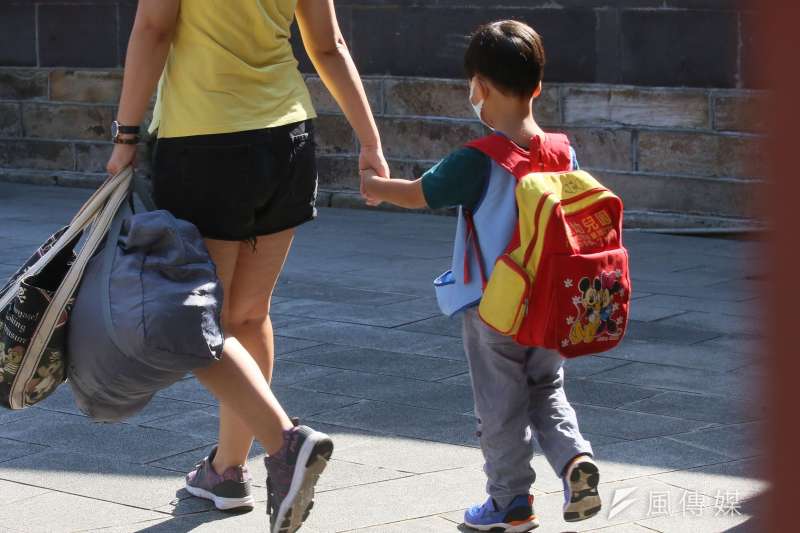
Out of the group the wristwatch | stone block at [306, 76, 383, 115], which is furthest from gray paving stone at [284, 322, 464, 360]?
stone block at [306, 76, 383, 115]

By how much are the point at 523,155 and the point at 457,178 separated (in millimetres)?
169

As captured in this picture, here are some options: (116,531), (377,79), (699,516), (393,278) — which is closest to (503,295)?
(699,516)

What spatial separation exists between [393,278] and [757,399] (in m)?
6.69

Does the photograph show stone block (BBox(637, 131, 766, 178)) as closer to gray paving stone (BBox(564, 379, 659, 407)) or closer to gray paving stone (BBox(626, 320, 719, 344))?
gray paving stone (BBox(626, 320, 719, 344))

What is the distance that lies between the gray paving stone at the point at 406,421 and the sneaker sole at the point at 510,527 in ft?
2.71

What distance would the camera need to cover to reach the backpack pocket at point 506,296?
109 inches

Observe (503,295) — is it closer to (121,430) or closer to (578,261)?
(578,261)

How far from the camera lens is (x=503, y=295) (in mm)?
2781

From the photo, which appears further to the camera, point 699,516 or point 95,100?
point 95,100

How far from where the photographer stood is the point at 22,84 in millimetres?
11453

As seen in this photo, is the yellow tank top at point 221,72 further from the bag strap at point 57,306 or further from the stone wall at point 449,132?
the stone wall at point 449,132

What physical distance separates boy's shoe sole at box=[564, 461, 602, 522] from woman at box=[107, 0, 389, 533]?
1.90 ft

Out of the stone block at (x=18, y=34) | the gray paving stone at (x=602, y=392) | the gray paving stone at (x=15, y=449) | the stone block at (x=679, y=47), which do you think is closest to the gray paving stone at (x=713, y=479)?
the gray paving stone at (x=602, y=392)

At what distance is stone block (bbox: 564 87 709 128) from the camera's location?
835cm
